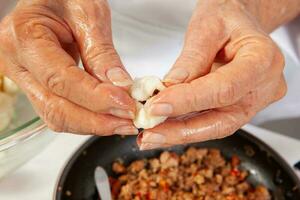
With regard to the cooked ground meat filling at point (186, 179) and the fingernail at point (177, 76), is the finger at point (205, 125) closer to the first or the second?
the fingernail at point (177, 76)

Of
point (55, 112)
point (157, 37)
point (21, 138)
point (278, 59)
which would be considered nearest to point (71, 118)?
point (55, 112)

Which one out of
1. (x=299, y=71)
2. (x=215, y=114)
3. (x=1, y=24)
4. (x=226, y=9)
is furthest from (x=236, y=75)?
(x=299, y=71)

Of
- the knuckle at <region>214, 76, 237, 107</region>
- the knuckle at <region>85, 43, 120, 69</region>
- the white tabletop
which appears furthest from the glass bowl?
the knuckle at <region>214, 76, 237, 107</region>

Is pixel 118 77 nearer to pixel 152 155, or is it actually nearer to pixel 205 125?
pixel 205 125

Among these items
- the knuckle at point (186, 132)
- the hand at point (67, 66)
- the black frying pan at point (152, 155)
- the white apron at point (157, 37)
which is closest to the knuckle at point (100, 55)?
the hand at point (67, 66)

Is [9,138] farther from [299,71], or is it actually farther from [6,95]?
[299,71]

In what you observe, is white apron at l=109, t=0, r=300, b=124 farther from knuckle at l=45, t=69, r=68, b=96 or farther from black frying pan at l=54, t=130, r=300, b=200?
knuckle at l=45, t=69, r=68, b=96
